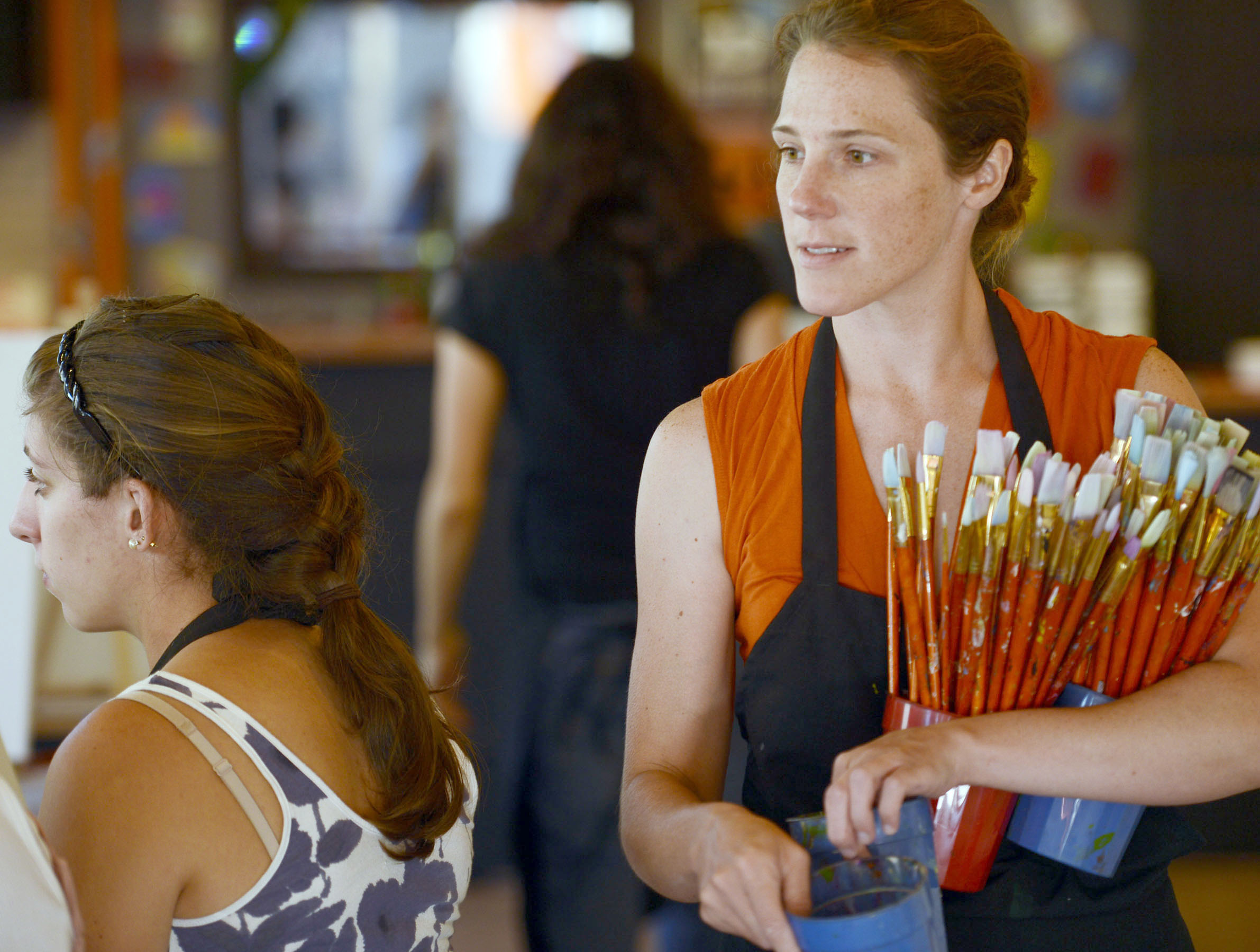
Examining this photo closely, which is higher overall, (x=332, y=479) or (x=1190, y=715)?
(x=332, y=479)

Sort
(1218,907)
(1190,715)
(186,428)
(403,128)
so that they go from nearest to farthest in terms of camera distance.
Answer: (1190,715) < (186,428) < (1218,907) < (403,128)

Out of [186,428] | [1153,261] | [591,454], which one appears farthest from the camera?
[1153,261]

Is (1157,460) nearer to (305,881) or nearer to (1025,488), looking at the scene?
(1025,488)

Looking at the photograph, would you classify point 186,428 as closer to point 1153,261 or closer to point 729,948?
point 729,948

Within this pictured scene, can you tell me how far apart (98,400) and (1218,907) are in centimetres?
303

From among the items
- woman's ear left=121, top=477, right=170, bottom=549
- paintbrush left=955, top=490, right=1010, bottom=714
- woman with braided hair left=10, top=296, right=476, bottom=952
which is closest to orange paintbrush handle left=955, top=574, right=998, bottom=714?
paintbrush left=955, top=490, right=1010, bottom=714

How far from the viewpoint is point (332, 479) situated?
1.39 m

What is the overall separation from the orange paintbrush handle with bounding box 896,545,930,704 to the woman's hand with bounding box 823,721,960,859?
0.08 metres

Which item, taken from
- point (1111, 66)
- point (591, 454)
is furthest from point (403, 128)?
point (591, 454)

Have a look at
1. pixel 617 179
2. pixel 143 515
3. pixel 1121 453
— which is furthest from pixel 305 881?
pixel 617 179

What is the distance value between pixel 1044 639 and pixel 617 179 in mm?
1254

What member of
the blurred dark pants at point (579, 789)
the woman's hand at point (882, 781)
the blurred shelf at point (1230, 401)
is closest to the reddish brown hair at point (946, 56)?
the woman's hand at point (882, 781)

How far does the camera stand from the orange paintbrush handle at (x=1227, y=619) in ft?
3.73

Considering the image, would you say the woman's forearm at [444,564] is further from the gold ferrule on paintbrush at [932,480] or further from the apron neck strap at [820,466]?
the gold ferrule on paintbrush at [932,480]
